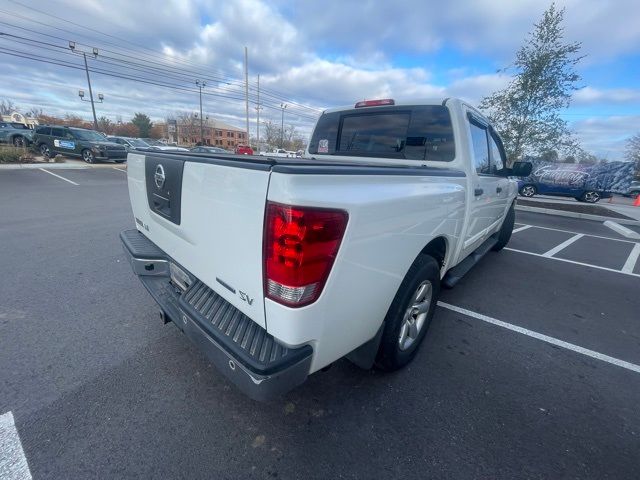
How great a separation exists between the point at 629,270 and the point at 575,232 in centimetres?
402

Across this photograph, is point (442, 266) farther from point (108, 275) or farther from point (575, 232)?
point (575, 232)

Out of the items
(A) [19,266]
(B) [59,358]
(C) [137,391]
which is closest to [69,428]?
(C) [137,391]

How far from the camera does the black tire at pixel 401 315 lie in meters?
2.09

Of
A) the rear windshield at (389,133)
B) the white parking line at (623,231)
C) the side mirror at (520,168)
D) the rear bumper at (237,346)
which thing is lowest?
the white parking line at (623,231)

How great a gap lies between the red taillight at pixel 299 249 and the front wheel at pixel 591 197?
Result: 2197 centimetres

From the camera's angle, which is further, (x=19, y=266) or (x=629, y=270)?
(x=629, y=270)

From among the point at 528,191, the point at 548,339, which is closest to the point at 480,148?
the point at 548,339

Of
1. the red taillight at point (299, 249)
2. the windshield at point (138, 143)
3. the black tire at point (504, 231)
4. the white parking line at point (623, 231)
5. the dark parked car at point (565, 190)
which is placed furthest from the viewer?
the windshield at point (138, 143)

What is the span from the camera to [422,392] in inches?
89.4

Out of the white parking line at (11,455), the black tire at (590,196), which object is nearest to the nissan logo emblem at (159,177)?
the white parking line at (11,455)

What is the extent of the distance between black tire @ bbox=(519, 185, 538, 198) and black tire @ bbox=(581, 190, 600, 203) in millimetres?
2336

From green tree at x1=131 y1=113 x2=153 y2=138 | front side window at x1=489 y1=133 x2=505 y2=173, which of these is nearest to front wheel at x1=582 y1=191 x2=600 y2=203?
front side window at x1=489 y1=133 x2=505 y2=173

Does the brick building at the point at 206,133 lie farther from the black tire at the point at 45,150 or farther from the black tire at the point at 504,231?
the black tire at the point at 504,231

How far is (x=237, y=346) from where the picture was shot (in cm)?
151
